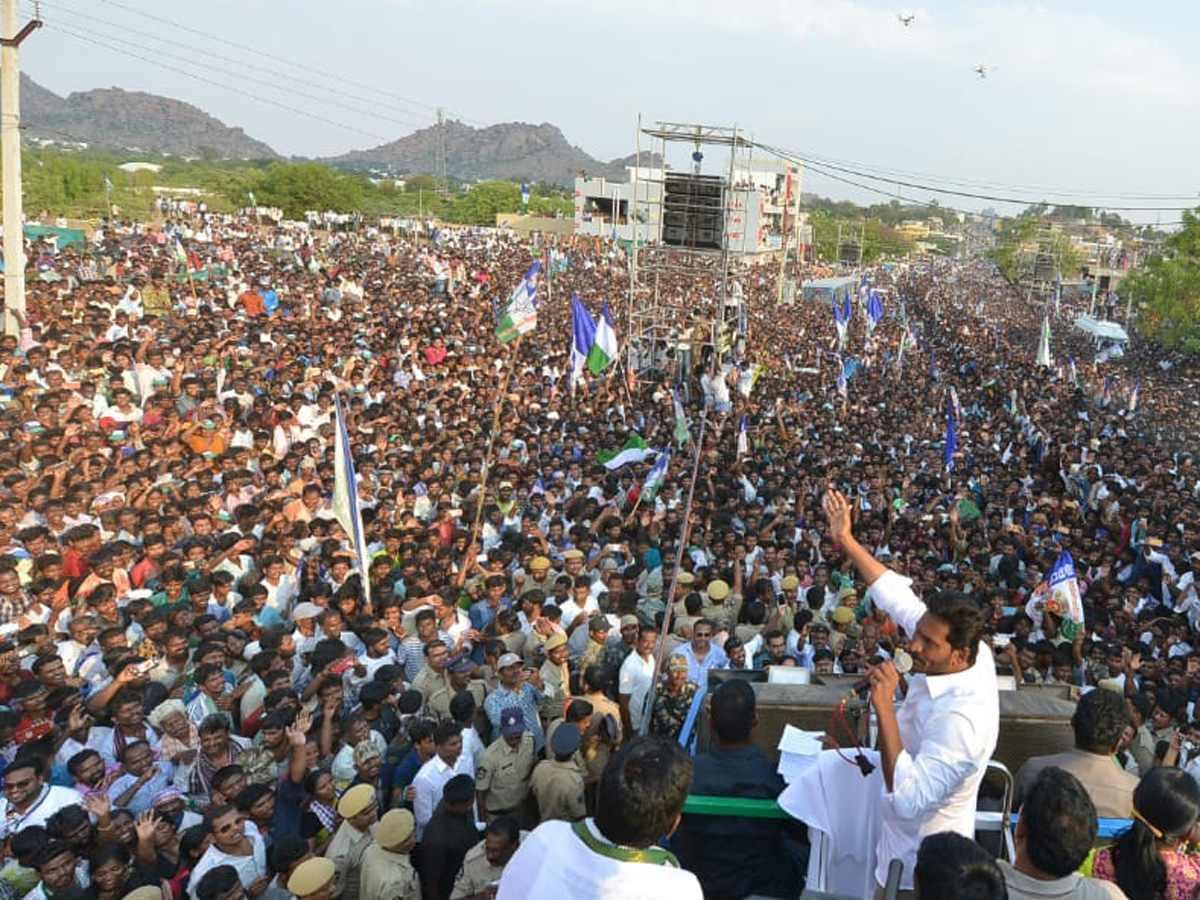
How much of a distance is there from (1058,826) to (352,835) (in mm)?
2793

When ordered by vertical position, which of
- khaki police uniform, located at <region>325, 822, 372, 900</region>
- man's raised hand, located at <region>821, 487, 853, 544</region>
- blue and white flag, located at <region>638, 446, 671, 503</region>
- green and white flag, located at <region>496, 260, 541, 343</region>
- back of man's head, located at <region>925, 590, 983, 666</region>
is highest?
green and white flag, located at <region>496, 260, 541, 343</region>

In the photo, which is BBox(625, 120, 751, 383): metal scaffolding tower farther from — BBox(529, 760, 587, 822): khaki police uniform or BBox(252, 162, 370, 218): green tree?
BBox(252, 162, 370, 218): green tree

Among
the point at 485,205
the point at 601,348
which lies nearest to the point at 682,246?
the point at 601,348

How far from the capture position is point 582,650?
233 inches

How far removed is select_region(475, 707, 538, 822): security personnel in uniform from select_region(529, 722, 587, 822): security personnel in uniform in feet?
0.55

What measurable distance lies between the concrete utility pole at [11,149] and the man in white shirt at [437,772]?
1074cm

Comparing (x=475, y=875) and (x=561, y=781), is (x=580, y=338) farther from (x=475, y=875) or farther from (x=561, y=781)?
(x=475, y=875)

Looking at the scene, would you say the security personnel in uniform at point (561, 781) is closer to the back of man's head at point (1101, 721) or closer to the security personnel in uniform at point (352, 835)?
the security personnel in uniform at point (352, 835)

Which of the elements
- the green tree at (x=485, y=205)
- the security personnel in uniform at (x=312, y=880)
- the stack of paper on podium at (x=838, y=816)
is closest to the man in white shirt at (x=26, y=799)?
the security personnel in uniform at (x=312, y=880)

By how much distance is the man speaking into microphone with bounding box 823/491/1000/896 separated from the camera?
2.28 meters

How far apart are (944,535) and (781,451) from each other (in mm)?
3216

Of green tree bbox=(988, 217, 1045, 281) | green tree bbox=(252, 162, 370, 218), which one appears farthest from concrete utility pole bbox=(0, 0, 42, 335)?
green tree bbox=(988, 217, 1045, 281)

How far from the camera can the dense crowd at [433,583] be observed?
147 inches

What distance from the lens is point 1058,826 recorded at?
2.17m
